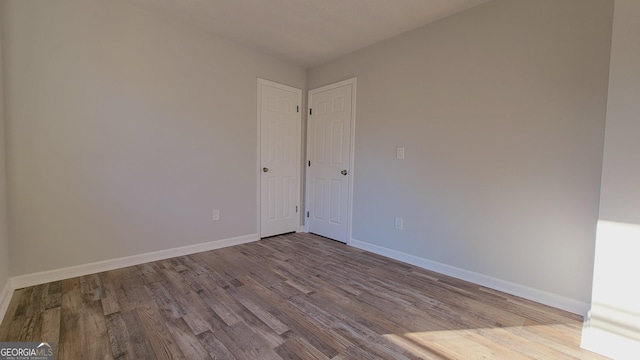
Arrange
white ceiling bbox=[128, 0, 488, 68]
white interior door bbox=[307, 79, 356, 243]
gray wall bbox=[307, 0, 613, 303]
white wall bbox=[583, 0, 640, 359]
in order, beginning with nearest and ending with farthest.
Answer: white wall bbox=[583, 0, 640, 359], gray wall bbox=[307, 0, 613, 303], white ceiling bbox=[128, 0, 488, 68], white interior door bbox=[307, 79, 356, 243]

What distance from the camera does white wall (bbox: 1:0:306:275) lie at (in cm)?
210

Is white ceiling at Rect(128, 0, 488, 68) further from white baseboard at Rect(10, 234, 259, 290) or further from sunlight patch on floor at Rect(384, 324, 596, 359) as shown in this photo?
sunlight patch on floor at Rect(384, 324, 596, 359)

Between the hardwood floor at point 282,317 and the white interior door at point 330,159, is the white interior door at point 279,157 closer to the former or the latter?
the white interior door at point 330,159

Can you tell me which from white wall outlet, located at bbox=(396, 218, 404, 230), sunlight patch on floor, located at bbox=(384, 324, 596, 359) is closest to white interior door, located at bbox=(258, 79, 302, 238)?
white wall outlet, located at bbox=(396, 218, 404, 230)

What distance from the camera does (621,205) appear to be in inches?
58.5

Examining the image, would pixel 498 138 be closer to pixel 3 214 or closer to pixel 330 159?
pixel 330 159

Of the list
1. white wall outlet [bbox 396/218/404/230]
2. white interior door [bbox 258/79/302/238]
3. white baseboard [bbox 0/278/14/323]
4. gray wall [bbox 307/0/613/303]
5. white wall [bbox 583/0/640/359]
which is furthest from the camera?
white interior door [bbox 258/79/302/238]

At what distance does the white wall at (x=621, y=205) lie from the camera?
144 cm

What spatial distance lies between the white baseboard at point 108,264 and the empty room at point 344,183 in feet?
0.05

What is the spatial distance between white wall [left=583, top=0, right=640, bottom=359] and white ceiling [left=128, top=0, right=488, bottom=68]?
48.5 inches

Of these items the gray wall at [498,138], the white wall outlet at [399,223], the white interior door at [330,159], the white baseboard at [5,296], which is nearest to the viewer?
the white baseboard at [5,296]

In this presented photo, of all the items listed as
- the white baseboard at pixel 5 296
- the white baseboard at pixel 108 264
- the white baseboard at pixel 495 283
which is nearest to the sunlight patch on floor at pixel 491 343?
the white baseboard at pixel 495 283

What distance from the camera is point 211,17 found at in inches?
105

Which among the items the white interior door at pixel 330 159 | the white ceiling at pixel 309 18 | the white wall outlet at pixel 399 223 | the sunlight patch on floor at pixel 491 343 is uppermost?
the white ceiling at pixel 309 18
